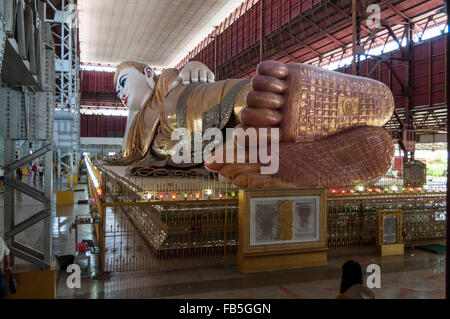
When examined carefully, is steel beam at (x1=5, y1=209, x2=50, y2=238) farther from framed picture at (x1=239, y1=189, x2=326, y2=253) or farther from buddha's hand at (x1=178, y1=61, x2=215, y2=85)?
buddha's hand at (x1=178, y1=61, x2=215, y2=85)

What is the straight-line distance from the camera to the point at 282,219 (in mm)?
3414

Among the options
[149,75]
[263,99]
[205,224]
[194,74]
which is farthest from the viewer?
[149,75]

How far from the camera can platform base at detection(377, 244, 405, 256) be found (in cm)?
397

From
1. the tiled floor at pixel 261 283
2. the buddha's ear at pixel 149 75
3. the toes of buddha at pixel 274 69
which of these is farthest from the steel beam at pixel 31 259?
the buddha's ear at pixel 149 75

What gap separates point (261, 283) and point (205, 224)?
3.05 feet

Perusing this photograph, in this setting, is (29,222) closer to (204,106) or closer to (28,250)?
(28,250)

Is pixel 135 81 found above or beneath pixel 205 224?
above

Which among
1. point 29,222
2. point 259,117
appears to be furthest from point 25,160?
point 259,117

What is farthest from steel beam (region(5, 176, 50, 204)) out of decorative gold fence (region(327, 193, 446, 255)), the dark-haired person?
decorative gold fence (region(327, 193, 446, 255))

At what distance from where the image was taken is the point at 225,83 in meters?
6.02

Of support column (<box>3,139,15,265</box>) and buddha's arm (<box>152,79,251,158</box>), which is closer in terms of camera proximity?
support column (<box>3,139,15,265</box>)

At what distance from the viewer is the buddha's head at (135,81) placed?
979cm

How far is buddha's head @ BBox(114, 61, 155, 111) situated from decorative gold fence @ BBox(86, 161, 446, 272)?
18.8 feet
